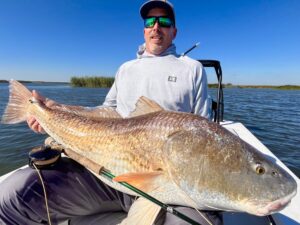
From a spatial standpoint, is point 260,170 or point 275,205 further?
point 260,170

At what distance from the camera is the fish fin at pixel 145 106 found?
217 cm

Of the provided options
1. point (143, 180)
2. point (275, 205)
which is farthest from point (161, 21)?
point (275, 205)

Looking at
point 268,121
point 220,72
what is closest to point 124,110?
point 220,72

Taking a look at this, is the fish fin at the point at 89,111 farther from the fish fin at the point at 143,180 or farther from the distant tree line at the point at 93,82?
the distant tree line at the point at 93,82

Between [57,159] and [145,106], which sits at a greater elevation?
[145,106]

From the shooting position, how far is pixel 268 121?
45.2 ft

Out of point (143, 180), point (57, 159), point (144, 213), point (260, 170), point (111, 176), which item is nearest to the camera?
point (260, 170)

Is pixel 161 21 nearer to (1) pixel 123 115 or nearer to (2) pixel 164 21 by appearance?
(2) pixel 164 21

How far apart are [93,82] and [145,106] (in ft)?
189

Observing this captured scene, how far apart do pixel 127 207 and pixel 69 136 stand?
3.11 ft

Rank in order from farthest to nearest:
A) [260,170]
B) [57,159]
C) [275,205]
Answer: [57,159], [260,170], [275,205]

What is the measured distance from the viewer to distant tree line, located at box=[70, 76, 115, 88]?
55.9 meters

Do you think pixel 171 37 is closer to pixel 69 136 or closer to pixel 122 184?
pixel 69 136

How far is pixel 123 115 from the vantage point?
308 cm
